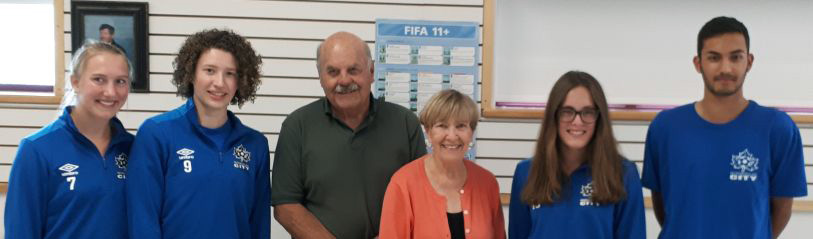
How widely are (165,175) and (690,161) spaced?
2013 mm

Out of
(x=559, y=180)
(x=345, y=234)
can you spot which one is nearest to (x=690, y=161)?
(x=559, y=180)

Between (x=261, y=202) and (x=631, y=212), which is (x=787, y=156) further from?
(x=261, y=202)

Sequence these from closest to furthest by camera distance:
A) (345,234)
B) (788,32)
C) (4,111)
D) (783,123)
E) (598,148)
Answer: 1. (598,148)
2. (783,123)
3. (345,234)
4. (4,111)
5. (788,32)

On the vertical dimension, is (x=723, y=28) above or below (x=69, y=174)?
above

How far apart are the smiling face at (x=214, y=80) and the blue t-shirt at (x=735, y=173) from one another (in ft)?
5.87

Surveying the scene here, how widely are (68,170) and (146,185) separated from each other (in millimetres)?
268

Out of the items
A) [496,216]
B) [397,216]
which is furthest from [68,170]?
[496,216]

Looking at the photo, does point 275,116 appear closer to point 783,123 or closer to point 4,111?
point 4,111

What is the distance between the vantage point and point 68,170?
2131 millimetres

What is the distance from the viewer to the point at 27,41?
3943mm

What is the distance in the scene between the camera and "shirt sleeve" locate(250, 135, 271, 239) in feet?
8.15

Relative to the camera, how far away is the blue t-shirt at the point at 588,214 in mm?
2160

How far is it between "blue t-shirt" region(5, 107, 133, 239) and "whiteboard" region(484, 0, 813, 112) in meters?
2.40

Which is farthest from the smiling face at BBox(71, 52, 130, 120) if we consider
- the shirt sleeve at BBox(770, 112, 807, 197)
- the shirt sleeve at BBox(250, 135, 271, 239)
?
the shirt sleeve at BBox(770, 112, 807, 197)
